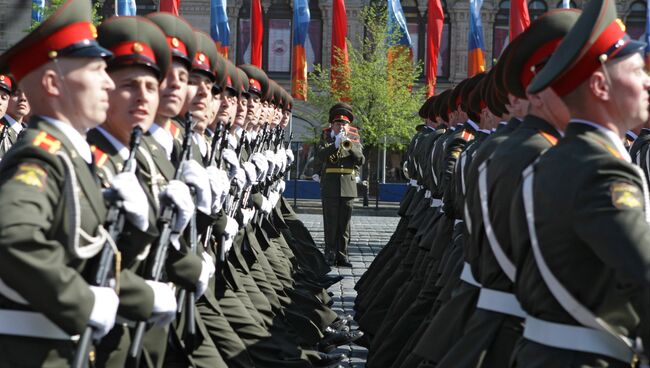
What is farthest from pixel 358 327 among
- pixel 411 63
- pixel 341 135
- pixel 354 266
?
pixel 411 63

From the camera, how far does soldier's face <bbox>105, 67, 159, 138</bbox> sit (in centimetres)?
443

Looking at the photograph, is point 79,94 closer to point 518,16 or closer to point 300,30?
point 518,16

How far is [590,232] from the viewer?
315 cm

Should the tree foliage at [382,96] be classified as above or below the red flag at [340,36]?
below

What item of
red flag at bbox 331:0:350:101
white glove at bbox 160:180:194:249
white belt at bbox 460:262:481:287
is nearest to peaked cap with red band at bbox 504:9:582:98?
white belt at bbox 460:262:481:287

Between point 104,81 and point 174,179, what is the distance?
40.2 inches

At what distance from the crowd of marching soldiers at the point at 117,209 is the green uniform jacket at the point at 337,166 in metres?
7.66

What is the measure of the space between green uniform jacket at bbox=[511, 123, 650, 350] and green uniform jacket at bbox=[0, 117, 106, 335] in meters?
1.35

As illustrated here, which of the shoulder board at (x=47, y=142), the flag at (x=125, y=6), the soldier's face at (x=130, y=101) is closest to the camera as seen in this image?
the shoulder board at (x=47, y=142)

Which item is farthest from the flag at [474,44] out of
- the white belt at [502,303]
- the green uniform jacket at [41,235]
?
the green uniform jacket at [41,235]

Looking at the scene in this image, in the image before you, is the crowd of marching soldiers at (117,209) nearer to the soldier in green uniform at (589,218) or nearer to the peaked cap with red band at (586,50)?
the soldier in green uniform at (589,218)

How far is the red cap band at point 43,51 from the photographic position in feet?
11.9

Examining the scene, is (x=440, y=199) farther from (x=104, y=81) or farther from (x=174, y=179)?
(x=104, y=81)

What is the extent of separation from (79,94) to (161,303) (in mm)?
802
